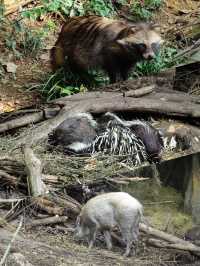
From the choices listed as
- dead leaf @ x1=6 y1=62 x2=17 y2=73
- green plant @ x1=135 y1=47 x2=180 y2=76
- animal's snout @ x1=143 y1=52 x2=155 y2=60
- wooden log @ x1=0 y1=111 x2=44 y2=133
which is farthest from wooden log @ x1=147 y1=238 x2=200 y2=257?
dead leaf @ x1=6 y1=62 x2=17 y2=73

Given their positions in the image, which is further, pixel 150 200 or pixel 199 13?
pixel 199 13

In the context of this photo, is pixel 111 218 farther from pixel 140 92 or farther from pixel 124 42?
pixel 124 42

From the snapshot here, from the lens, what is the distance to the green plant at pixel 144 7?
1069 centimetres

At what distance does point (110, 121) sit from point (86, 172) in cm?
99

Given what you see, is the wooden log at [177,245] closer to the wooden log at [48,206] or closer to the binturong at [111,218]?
the binturong at [111,218]

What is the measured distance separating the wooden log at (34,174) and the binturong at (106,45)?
8.58 feet

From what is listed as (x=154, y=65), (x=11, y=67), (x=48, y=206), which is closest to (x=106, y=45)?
(x=154, y=65)

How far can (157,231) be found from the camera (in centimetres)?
390

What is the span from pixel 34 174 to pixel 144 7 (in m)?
6.48

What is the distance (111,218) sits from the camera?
3846 millimetres

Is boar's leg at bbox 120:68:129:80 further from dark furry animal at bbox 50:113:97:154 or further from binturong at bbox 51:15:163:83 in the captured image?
dark furry animal at bbox 50:113:97:154

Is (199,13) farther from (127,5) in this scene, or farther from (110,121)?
(110,121)

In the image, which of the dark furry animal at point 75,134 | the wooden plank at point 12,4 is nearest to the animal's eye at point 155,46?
the dark furry animal at point 75,134

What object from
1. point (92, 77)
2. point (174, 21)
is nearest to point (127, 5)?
point (174, 21)
